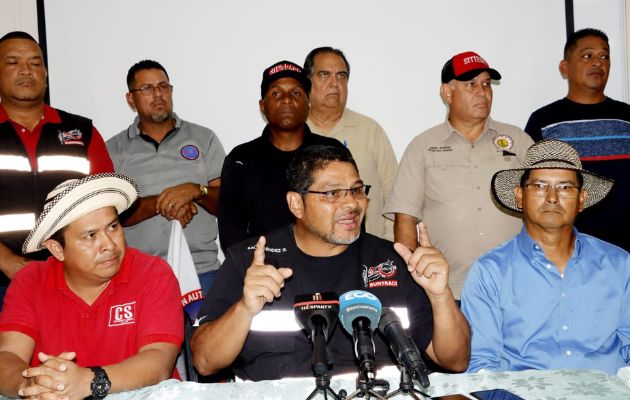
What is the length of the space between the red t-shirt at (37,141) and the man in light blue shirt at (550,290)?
7.83ft

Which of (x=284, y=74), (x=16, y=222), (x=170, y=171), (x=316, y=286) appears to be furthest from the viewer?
(x=170, y=171)

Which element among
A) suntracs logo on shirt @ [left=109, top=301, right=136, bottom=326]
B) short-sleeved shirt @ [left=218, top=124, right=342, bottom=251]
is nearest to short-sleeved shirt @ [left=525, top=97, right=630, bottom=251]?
short-sleeved shirt @ [left=218, top=124, right=342, bottom=251]

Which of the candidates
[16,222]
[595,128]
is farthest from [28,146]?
[595,128]

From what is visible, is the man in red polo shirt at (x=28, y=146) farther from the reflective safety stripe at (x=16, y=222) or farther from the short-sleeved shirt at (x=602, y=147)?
the short-sleeved shirt at (x=602, y=147)

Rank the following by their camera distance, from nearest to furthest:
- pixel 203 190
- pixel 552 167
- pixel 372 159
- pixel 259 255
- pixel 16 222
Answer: pixel 259 255
pixel 552 167
pixel 16 222
pixel 203 190
pixel 372 159

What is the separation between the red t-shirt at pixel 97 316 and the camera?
253 cm

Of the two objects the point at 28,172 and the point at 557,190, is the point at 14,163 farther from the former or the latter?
the point at 557,190

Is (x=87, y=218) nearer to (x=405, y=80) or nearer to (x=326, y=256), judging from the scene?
(x=326, y=256)

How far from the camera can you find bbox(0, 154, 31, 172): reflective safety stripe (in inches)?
141

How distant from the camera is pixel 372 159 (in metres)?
4.36

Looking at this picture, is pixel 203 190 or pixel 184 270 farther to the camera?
pixel 203 190

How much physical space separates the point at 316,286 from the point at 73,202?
1041 mm

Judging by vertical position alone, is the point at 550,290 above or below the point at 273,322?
above

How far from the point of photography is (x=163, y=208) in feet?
13.1
